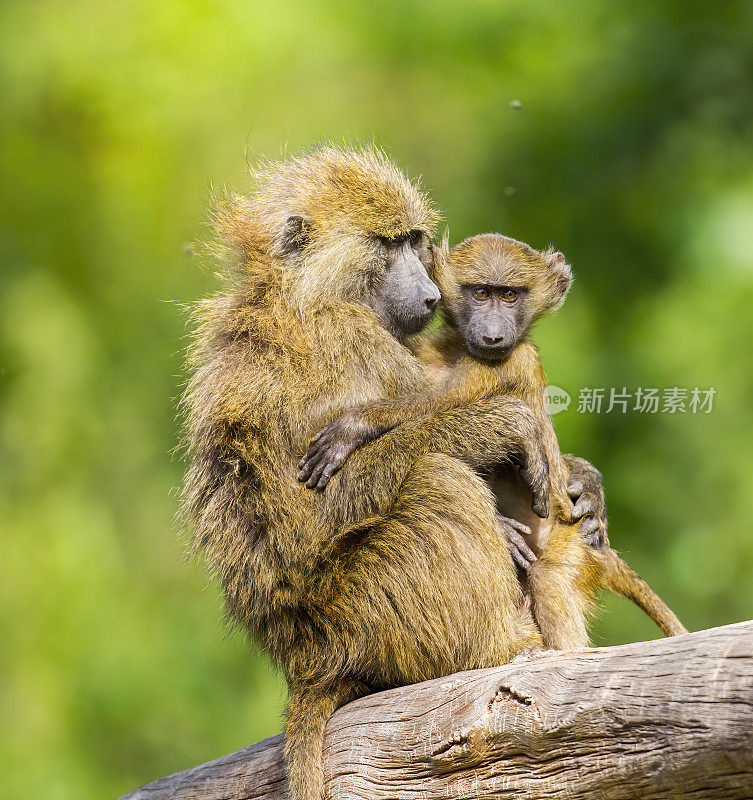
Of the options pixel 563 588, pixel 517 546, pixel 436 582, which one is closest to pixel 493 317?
pixel 517 546

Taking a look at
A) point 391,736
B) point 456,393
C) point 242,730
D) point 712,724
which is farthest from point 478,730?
point 242,730

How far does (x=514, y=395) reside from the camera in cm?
336

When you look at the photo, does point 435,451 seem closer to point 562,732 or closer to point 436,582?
point 436,582

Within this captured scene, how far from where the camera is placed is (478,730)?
2477 millimetres

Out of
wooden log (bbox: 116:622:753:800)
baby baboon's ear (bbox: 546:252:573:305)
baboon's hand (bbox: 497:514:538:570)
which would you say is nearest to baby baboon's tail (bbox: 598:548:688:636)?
baboon's hand (bbox: 497:514:538:570)

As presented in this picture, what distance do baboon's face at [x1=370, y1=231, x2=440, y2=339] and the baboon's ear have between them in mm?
277

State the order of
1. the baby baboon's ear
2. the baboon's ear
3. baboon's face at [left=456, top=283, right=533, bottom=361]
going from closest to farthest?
the baboon's ear
baboon's face at [left=456, top=283, right=533, bottom=361]
the baby baboon's ear

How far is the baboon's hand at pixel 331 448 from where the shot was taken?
2.94 m

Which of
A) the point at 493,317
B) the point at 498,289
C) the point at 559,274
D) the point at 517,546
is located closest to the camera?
the point at 517,546

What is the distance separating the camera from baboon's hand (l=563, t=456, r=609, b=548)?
344 centimetres

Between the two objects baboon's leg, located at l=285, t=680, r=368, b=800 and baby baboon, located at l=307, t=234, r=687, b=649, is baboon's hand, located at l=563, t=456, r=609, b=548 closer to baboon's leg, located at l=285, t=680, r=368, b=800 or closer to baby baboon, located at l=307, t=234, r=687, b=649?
baby baboon, located at l=307, t=234, r=687, b=649

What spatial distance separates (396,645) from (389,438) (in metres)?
0.63

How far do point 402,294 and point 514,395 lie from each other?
533 millimetres

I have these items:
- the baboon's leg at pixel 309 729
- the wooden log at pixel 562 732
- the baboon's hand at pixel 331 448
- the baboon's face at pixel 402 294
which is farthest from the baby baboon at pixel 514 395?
the baboon's leg at pixel 309 729
